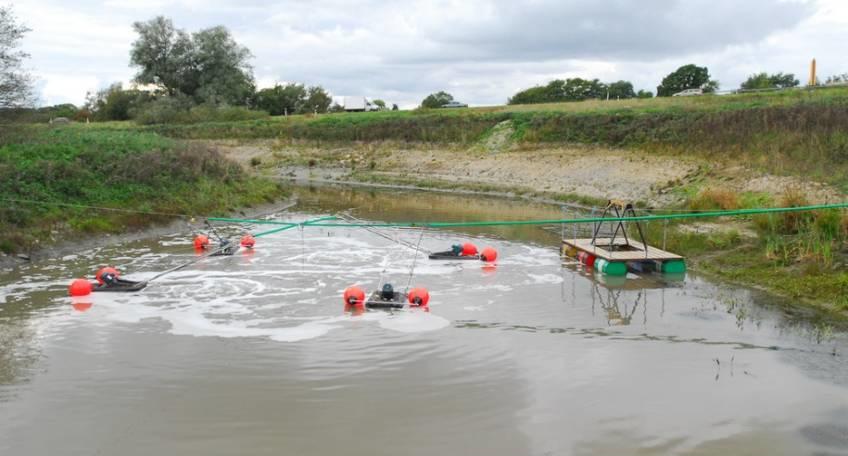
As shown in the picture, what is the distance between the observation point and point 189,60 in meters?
84.2

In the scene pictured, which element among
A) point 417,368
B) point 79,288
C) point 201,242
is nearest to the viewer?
point 417,368

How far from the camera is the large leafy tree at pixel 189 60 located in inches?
3280

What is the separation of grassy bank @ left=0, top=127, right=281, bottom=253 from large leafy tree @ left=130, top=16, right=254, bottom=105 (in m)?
53.1

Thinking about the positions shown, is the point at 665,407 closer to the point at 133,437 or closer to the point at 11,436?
the point at 133,437

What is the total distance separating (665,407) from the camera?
10016 millimetres

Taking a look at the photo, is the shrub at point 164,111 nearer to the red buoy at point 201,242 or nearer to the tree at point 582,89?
the tree at point 582,89

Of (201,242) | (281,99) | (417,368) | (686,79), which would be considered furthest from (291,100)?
(417,368)

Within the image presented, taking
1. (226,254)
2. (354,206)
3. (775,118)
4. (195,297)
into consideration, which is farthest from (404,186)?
(195,297)

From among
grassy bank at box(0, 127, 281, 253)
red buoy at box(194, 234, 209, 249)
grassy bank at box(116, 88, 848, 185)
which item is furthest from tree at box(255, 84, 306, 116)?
red buoy at box(194, 234, 209, 249)

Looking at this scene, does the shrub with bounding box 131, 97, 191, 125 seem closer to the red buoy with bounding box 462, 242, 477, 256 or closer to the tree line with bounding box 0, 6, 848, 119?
the tree line with bounding box 0, 6, 848, 119

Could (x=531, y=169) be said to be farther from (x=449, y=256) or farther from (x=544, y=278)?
(x=544, y=278)

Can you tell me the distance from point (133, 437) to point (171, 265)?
1195 cm

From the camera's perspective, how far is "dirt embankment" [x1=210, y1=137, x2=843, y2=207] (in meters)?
31.5

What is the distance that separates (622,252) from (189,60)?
76.0 metres
